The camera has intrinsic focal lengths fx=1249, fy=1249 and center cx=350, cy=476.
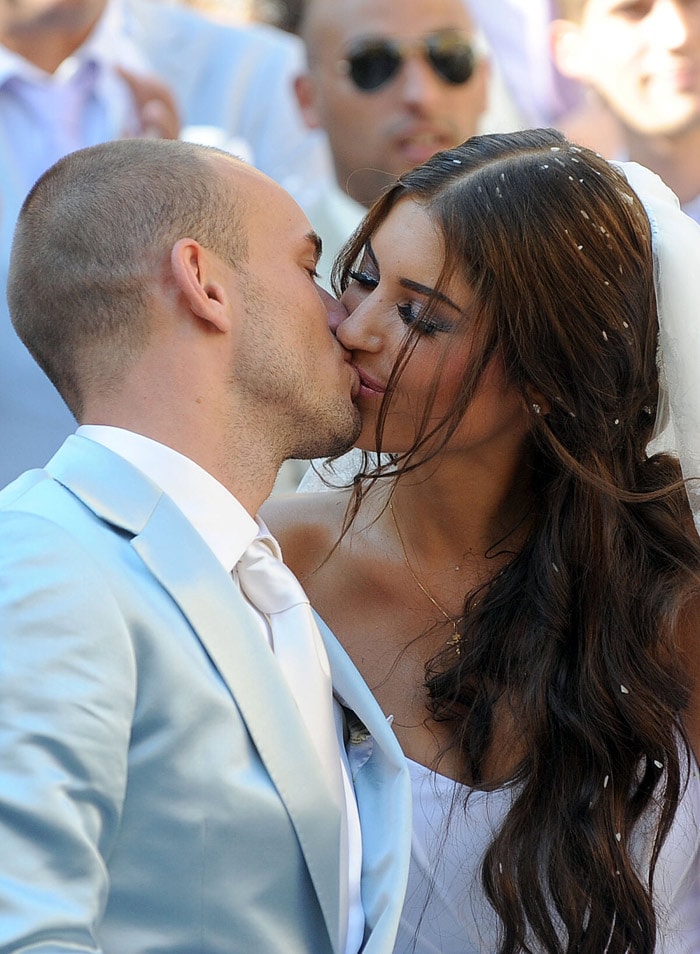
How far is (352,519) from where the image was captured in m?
3.00

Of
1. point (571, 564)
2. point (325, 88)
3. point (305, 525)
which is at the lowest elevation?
point (305, 525)

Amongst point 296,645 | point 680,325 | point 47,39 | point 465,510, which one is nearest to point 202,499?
point 296,645

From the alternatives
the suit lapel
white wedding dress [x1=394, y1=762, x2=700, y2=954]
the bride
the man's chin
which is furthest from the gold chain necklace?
the suit lapel

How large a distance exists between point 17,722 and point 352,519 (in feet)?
4.88

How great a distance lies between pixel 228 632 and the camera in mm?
1917

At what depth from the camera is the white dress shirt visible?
200 cm

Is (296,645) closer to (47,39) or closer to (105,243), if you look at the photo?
(105,243)

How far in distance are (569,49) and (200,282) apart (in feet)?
11.0

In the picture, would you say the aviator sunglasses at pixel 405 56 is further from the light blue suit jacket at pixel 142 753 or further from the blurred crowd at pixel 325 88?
the light blue suit jacket at pixel 142 753

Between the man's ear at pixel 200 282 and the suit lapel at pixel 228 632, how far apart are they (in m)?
0.29

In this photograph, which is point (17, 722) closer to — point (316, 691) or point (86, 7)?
point (316, 691)

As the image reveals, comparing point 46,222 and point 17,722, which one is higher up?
point 46,222

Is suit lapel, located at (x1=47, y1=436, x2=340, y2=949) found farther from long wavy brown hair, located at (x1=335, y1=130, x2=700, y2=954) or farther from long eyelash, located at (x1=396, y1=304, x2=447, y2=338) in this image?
long eyelash, located at (x1=396, y1=304, x2=447, y2=338)

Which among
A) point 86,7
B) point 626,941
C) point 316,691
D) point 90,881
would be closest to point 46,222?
point 316,691
